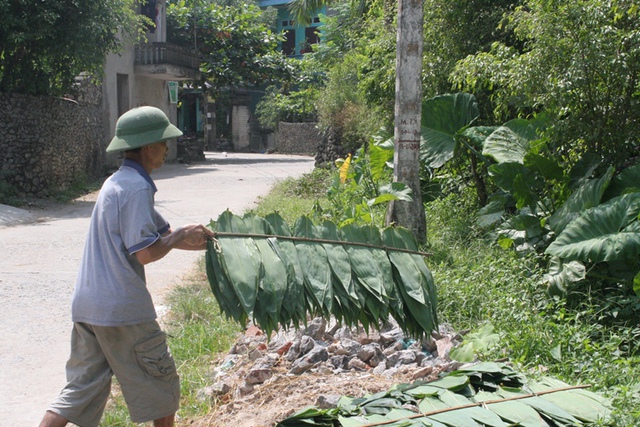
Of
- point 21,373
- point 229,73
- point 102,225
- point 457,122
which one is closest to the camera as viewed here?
point 102,225

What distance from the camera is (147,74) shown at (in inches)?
882

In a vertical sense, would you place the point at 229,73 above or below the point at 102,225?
above

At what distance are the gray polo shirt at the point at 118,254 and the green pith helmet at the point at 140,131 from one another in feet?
0.36

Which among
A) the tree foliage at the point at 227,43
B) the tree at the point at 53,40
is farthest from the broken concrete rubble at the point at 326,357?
the tree foliage at the point at 227,43

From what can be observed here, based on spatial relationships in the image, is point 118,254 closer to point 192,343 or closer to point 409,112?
point 192,343

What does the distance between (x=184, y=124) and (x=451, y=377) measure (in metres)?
37.8

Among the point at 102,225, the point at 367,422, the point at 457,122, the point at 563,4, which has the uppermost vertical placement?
the point at 563,4

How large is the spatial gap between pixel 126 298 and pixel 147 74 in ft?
66.9

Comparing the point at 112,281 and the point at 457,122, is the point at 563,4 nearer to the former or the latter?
the point at 457,122

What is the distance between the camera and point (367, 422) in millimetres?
3184

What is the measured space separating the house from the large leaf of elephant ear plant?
627 inches

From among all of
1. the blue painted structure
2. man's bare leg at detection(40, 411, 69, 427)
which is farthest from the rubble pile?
the blue painted structure

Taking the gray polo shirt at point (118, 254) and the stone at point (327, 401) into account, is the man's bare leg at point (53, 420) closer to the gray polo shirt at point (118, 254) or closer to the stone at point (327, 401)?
the gray polo shirt at point (118, 254)

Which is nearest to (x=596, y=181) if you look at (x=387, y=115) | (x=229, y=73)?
(x=387, y=115)
